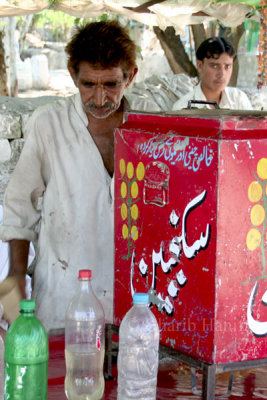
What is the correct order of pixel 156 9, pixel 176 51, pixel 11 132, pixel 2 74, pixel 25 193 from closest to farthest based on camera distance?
pixel 25 193 → pixel 156 9 → pixel 11 132 → pixel 176 51 → pixel 2 74

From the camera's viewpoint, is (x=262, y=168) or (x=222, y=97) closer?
(x=262, y=168)

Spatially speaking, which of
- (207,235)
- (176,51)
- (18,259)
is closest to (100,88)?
(18,259)

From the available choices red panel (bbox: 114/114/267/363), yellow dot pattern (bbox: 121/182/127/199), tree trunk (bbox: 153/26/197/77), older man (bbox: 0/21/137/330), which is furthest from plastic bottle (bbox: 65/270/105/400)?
tree trunk (bbox: 153/26/197/77)

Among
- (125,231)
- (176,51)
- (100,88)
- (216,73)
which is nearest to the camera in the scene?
(125,231)

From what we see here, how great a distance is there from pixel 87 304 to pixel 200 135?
494 millimetres

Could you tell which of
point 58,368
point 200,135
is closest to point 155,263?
point 200,135

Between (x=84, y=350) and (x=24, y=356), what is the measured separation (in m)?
0.28

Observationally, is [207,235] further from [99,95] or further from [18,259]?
[18,259]

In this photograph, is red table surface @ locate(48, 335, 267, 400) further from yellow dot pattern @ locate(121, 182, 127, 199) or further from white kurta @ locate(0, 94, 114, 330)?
white kurta @ locate(0, 94, 114, 330)

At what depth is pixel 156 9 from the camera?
4344 mm

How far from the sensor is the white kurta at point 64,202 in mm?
2449

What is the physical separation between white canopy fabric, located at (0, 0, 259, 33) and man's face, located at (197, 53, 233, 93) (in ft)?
0.84

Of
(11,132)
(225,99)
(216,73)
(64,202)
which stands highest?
(216,73)

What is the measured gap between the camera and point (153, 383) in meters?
1.53
